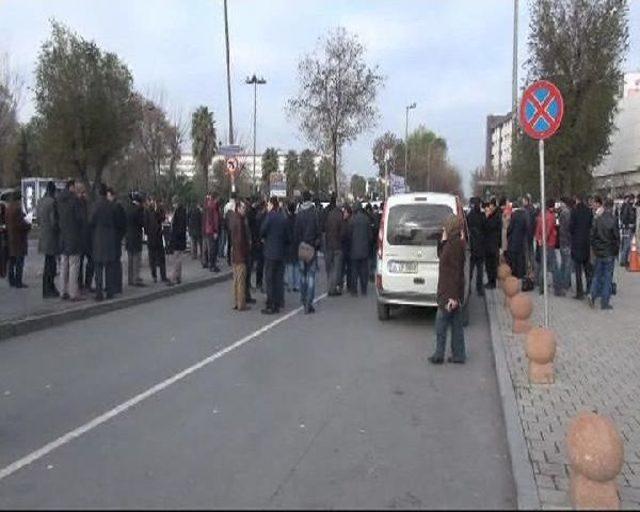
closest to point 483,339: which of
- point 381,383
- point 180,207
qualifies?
point 381,383

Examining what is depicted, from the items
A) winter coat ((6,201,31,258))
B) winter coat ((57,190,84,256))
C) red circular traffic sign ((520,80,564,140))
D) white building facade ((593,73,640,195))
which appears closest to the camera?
red circular traffic sign ((520,80,564,140))

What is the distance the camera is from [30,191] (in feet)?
162

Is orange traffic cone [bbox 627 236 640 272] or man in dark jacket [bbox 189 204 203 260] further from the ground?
man in dark jacket [bbox 189 204 203 260]

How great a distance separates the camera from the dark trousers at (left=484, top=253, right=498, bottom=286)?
18.0m

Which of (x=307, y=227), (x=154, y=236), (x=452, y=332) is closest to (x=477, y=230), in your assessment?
(x=307, y=227)

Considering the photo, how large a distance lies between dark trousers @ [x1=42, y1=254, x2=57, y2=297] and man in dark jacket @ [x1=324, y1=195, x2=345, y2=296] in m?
5.47

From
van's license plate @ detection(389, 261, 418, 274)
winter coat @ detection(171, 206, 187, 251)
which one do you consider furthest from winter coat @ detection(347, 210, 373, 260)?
winter coat @ detection(171, 206, 187, 251)

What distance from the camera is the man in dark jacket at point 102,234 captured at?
47.6ft

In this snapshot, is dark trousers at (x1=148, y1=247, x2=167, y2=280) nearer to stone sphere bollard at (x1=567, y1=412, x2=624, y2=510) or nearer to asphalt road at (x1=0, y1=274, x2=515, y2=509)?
asphalt road at (x1=0, y1=274, x2=515, y2=509)

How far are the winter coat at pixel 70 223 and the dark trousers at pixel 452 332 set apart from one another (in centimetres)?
690

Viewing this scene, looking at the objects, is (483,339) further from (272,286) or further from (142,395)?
(142,395)

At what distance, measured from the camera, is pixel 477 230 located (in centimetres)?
1717

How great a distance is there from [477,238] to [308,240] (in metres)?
3.86

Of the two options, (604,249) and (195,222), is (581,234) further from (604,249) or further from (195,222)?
(195,222)
